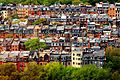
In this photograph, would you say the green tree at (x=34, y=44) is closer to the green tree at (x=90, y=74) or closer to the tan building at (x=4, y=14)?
the green tree at (x=90, y=74)

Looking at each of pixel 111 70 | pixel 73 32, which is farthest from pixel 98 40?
pixel 111 70

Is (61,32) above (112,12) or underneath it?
above

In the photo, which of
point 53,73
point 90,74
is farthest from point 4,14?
point 90,74

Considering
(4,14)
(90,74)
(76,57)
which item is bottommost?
(4,14)

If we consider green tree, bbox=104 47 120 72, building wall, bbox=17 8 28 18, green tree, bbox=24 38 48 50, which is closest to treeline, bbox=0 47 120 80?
green tree, bbox=104 47 120 72

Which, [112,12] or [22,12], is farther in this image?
[22,12]

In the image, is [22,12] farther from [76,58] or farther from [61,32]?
[76,58]

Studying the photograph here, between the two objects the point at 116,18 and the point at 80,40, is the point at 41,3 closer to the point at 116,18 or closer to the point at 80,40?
the point at 116,18

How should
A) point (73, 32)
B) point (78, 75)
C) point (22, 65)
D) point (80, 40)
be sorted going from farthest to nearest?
point (73, 32) < point (80, 40) < point (22, 65) < point (78, 75)

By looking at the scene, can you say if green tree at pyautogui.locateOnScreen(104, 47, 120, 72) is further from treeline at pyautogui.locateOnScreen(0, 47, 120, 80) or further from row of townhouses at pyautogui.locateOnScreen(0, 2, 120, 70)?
row of townhouses at pyautogui.locateOnScreen(0, 2, 120, 70)
